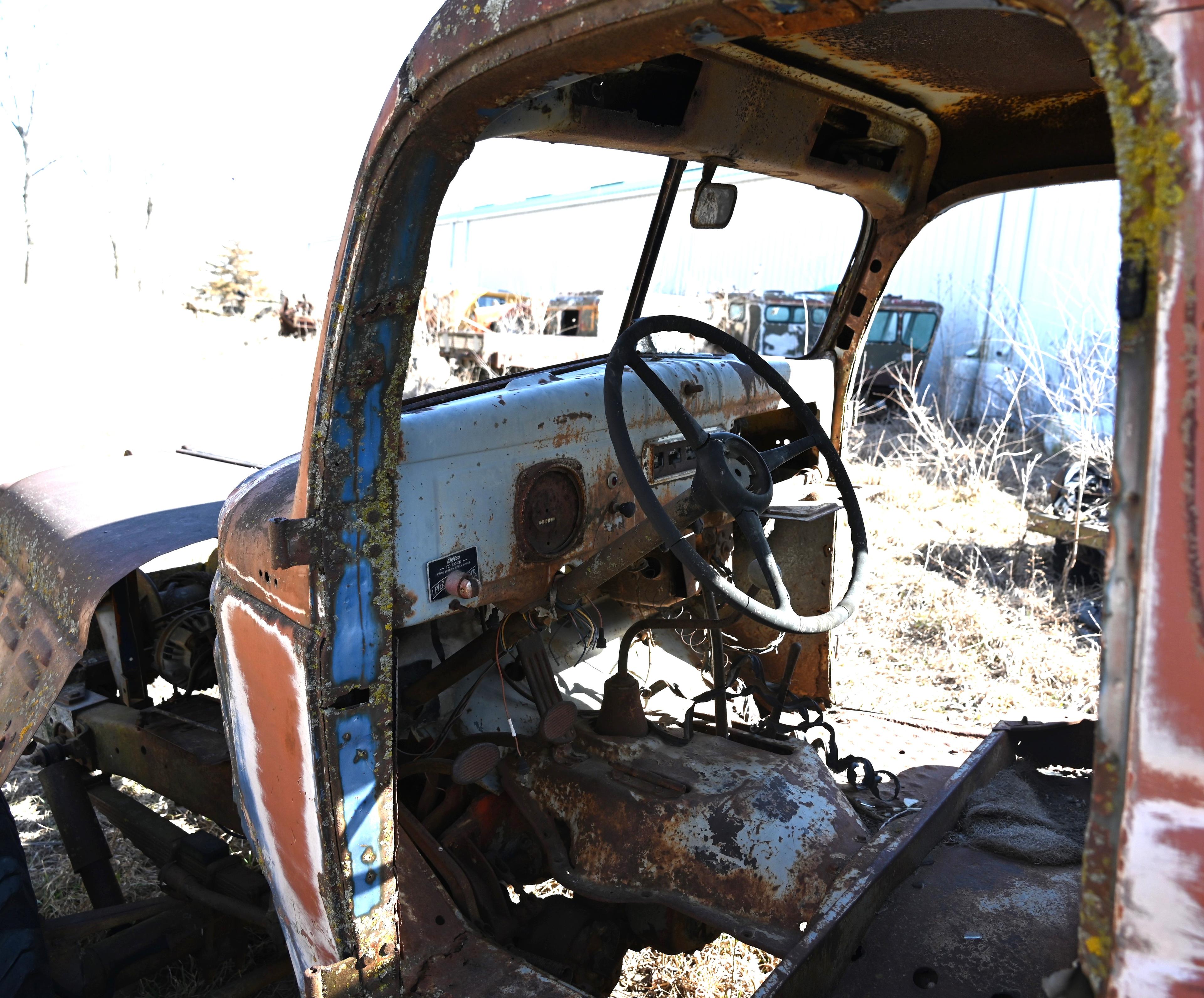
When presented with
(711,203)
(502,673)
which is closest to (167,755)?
(502,673)

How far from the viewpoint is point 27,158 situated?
18266 mm

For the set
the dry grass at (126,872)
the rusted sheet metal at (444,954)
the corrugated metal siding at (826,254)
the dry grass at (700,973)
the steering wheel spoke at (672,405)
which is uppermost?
the corrugated metal siding at (826,254)

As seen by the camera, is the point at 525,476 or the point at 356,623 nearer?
the point at 356,623

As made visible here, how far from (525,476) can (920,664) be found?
320cm

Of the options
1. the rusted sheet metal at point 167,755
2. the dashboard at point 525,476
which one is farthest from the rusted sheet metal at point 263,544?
the rusted sheet metal at point 167,755

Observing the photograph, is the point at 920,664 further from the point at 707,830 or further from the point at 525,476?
the point at 525,476

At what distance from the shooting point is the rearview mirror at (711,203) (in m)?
2.45

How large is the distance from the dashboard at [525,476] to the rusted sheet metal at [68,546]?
900 mm

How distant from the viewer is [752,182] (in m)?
16.5

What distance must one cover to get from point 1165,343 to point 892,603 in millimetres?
4848

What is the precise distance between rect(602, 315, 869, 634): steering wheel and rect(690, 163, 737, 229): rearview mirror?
1.31ft

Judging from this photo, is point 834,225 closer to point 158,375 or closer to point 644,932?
point 158,375

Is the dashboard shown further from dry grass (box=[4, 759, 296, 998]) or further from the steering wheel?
dry grass (box=[4, 759, 296, 998])

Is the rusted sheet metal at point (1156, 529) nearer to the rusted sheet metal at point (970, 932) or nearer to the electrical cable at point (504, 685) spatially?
the rusted sheet metal at point (970, 932)
